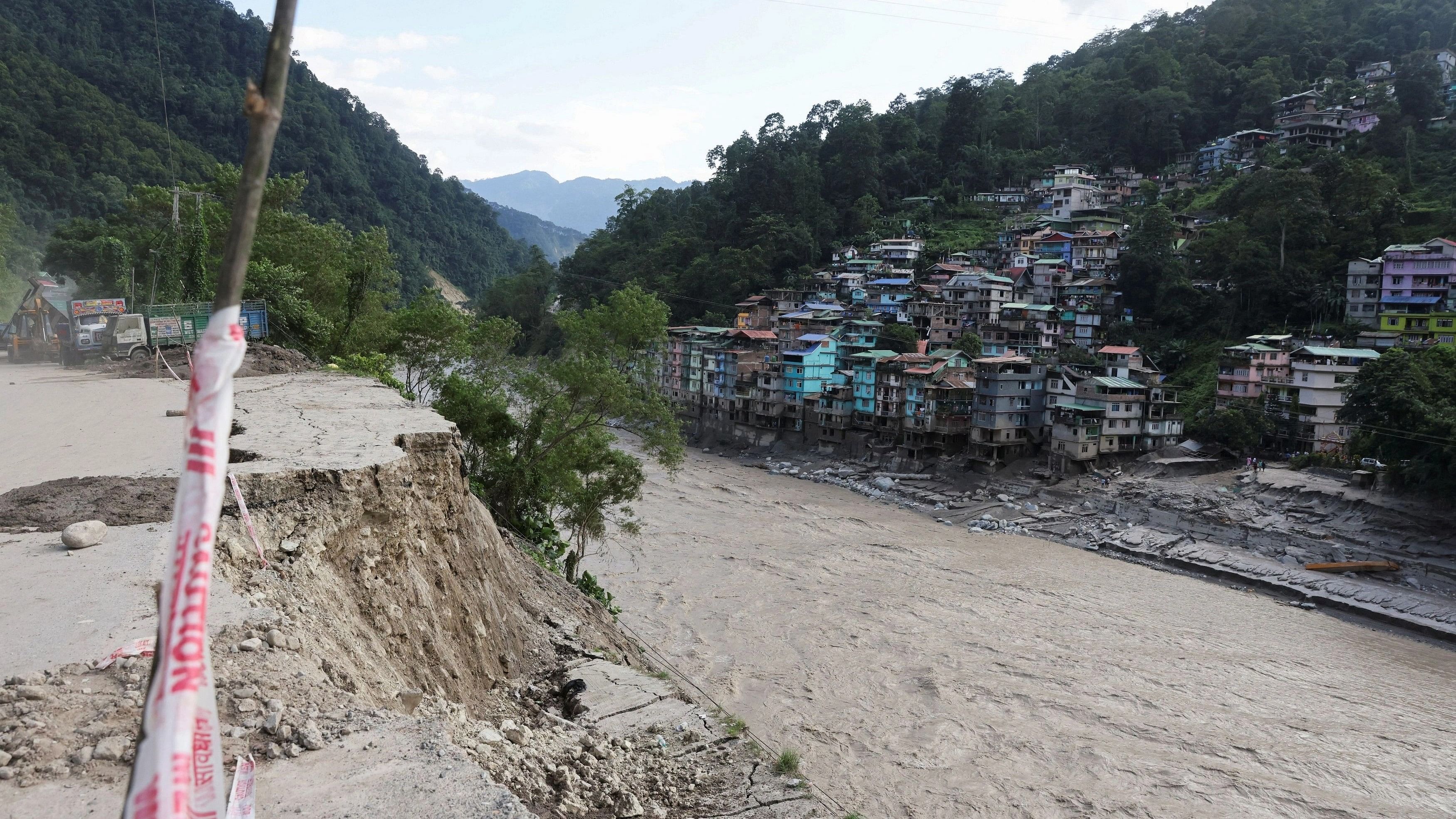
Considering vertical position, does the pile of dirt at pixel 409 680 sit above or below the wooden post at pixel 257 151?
below

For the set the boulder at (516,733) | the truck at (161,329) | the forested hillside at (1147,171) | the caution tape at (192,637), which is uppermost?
the forested hillside at (1147,171)

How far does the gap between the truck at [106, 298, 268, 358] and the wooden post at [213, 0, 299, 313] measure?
15407 millimetres

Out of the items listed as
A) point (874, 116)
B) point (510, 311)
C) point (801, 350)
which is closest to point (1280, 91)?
point (874, 116)

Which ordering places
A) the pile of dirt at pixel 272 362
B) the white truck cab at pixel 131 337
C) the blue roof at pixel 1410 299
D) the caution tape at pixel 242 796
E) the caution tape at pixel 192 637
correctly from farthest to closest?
the blue roof at pixel 1410 299 → the white truck cab at pixel 131 337 → the pile of dirt at pixel 272 362 → the caution tape at pixel 242 796 → the caution tape at pixel 192 637

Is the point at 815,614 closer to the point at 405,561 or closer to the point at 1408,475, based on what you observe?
the point at 405,561

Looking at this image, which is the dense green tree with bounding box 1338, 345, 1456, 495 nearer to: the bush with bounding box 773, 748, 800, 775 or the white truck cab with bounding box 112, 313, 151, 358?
the bush with bounding box 773, 748, 800, 775

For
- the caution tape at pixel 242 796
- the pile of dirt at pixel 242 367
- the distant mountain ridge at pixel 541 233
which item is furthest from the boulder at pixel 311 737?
the distant mountain ridge at pixel 541 233

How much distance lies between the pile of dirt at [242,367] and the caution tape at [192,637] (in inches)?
441

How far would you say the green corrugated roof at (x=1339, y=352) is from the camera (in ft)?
93.0

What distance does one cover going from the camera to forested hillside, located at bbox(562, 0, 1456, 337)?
37.4m

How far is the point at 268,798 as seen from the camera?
10.3 feet

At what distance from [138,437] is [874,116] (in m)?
66.3

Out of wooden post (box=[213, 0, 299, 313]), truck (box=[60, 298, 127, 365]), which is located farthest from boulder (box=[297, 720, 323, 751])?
truck (box=[60, 298, 127, 365])

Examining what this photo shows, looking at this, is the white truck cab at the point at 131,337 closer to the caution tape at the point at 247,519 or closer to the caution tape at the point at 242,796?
the caution tape at the point at 247,519
